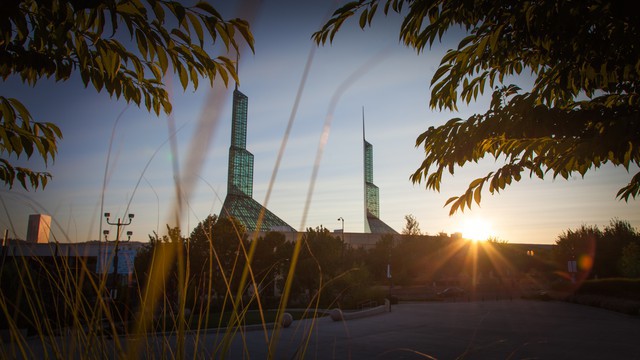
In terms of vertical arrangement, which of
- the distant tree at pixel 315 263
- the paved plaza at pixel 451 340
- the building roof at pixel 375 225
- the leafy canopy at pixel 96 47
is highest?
the building roof at pixel 375 225

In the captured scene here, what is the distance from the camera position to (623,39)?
315 cm

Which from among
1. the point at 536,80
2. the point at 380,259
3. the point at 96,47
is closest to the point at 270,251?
the point at 380,259

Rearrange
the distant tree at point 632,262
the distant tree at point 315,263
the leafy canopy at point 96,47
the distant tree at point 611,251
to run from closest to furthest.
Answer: the leafy canopy at point 96,47, the distant tree at point 315,263, the distant tree at point 632,262, the distant tree at point 611,251

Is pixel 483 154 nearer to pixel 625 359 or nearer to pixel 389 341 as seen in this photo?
pixel 625 359

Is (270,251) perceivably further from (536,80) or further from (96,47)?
(96,47)

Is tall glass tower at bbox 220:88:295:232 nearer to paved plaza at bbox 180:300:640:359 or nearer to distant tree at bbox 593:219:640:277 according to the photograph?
distant tree at bbox 593:219:640:277

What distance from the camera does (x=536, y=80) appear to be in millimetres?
4809

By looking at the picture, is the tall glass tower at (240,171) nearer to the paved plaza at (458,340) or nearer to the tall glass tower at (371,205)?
the tall glass tower at (371,205)

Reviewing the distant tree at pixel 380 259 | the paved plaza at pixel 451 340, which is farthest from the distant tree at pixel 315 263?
the distant tree at pixel 380 259

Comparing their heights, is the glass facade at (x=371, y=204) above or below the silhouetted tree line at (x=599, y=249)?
above

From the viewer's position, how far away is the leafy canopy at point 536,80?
10.1ft

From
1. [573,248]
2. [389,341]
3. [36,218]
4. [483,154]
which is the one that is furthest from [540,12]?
[573,248]

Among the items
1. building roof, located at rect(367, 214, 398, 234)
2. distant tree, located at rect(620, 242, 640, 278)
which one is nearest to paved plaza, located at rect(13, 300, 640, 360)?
distant tree, located at rect(620, 242, 640, 278)

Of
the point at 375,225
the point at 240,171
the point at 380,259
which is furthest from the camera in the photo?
the point at 375,225
